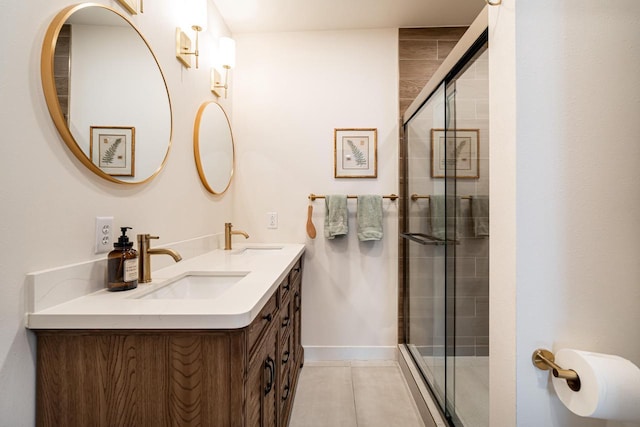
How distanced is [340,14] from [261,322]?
2146mm

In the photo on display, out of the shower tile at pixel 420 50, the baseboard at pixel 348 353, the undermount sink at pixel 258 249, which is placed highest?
the shower tile at pixel 420 50

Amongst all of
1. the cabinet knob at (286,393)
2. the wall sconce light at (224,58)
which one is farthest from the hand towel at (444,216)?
the wall sconce light at (224,58)

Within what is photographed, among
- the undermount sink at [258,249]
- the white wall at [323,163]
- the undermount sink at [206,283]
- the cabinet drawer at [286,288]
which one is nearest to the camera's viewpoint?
the undermount sink at [206,283]

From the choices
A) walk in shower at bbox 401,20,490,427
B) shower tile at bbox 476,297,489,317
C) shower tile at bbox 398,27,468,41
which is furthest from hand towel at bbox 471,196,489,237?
shower tile at bbox 398,27,468,41

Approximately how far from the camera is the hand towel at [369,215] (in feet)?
7.64

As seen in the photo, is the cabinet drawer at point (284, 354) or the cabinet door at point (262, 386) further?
the cabinet drawer at point (284, 354)

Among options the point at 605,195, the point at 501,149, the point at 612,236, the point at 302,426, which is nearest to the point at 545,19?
the point at 501,149

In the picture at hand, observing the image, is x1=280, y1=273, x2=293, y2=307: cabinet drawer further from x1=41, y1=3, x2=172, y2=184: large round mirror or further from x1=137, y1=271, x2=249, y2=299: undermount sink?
x1=41, y1=3, x2=172, y2=184: large round mirror

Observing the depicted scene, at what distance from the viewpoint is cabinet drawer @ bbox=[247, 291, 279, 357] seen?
34.8 inches

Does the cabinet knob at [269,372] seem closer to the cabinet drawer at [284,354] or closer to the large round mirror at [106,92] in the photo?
the cabinet drawer at [284,354]

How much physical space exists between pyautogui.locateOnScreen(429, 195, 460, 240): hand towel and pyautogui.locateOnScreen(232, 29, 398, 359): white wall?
2.00 ft

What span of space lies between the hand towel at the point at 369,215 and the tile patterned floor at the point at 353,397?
94 centimetres

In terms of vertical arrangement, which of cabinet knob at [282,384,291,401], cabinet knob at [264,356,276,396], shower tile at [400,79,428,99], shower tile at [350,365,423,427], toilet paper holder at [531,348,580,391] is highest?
shower tile at [400,79,428,99]

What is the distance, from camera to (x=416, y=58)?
240 cm
